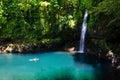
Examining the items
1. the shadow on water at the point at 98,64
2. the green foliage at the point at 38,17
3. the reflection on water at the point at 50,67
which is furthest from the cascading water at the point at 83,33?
the reflection on water at the point at 50,67

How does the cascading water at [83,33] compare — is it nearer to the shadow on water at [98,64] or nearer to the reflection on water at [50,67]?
the shadow on water at [98,64]

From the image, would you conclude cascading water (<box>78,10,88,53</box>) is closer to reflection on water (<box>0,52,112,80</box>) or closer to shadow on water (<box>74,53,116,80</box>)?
shadow on water (<box>74,53,116,80</box>)

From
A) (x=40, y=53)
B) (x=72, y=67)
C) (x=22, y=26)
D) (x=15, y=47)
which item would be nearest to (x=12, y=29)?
(x=22, y=26)

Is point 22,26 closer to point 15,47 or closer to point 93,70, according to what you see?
point 15,47

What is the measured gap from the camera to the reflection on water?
24.0m

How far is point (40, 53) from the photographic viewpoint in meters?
34.4

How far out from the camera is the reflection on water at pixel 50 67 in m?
24.0

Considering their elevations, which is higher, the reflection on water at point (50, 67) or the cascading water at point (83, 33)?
the cascading water at point (83, 33)

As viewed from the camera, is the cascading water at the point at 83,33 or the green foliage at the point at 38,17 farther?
the green foliage at the point at 38,17

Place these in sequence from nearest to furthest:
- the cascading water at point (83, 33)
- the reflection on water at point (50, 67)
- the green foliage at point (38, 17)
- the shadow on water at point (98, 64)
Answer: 1. the shadow on water at point (98, 64)
2. the reflection on water at point (50, 67)
3. the cascading water at point (83, 33)
4. the green foliage at point (38, 17)

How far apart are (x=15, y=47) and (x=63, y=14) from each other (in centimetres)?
807

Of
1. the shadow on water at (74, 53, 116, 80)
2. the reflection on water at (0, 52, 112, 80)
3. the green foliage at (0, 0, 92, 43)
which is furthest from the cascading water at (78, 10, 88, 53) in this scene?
the reflection on water at (0, 52, 112, 80)

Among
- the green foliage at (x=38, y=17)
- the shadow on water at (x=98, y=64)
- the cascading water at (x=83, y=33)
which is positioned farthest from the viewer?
the green foliage at (x=38, y=17)

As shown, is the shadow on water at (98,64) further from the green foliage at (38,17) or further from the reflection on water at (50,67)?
the green foliage at (38,17)
